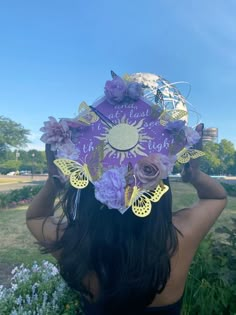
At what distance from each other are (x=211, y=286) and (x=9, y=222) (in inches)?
316

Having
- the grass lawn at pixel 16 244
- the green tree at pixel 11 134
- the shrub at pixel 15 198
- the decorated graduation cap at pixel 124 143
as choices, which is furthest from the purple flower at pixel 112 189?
the green tree at pixel 11 134

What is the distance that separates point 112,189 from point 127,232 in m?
0.15

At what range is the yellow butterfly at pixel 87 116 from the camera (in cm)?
123

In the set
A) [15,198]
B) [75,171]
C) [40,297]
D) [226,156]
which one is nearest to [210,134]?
[75,171]

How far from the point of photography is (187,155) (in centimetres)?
114

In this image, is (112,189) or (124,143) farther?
(124,143)

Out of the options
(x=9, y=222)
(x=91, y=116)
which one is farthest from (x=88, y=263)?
(x=9, y=222)

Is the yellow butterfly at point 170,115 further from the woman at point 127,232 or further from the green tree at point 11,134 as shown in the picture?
the green tree at point 11,134

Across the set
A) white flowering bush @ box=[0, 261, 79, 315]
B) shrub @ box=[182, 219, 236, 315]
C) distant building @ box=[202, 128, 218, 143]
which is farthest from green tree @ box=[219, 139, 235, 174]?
distant building @ box=[202, 128, 218, 143]

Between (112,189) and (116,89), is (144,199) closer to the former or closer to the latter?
(112,189)

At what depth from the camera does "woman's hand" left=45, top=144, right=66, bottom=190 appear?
45.8 inches

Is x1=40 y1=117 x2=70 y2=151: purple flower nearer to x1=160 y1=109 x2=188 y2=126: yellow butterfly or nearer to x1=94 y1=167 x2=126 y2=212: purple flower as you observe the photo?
x1=94 y1=167 x2=126 y2=212: purple flower

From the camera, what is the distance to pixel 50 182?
3.95 ft

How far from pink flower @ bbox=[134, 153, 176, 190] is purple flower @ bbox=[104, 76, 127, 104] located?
0.29 meters
